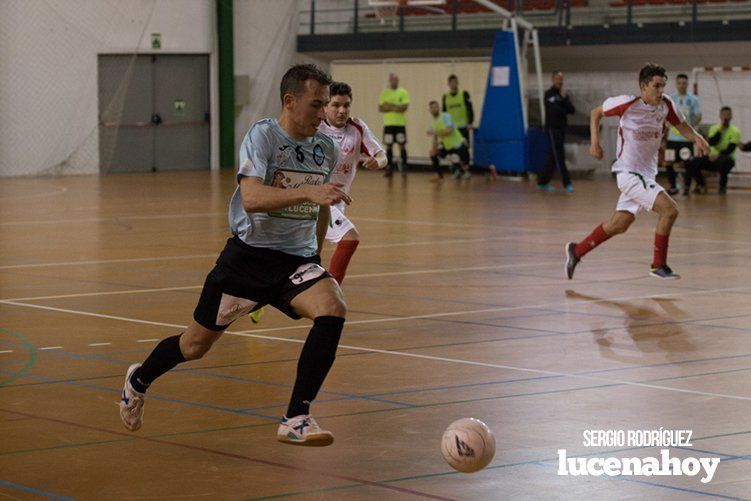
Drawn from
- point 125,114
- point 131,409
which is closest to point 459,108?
point 125,114

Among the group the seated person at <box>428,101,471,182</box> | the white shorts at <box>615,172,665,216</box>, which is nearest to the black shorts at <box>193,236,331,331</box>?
the white shorts at <box>615,172,665,216</box>

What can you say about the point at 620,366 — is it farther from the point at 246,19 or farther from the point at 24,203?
the point at 246,19

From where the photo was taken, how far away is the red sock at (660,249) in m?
12.7

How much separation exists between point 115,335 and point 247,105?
92.8 ft

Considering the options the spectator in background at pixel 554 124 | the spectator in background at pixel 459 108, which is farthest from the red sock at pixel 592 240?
the spectator in background at pixel 459 108

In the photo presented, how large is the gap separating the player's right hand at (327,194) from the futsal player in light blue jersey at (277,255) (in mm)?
373

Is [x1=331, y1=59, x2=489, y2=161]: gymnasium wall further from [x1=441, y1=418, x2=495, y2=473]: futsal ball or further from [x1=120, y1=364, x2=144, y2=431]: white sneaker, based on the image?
[x1=441, y1=418, x2=495, y2=473]: futsal ball

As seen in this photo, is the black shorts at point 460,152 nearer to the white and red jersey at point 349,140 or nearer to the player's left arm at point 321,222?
the white and red jersey at point 349,140

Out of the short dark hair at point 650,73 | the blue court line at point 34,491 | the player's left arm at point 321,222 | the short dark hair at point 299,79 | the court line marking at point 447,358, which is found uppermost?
the short dark hair at point 299,79

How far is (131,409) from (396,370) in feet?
7.27

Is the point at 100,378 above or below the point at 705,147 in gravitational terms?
below

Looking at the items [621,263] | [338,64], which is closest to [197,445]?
[621,263]

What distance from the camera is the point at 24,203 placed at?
22875 millimetres

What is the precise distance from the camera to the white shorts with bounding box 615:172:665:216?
41.9ft
